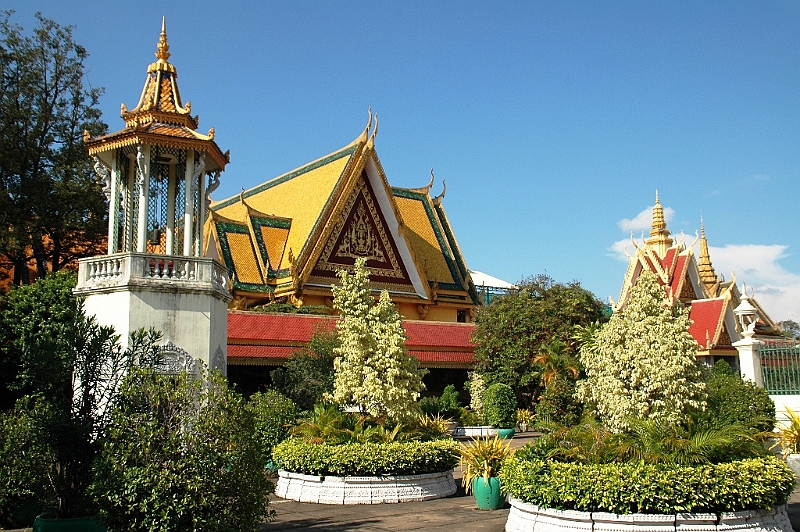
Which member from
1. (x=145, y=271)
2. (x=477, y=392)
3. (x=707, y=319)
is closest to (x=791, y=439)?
(x=145, y=271)

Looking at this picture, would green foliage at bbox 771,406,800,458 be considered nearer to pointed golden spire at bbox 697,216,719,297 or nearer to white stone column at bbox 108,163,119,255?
white stone column at bbox 108,163,119,255

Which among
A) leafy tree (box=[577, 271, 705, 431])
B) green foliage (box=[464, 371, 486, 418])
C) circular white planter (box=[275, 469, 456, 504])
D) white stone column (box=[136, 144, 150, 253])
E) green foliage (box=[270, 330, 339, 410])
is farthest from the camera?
green foliage (box=[464, 371, 486, 418])

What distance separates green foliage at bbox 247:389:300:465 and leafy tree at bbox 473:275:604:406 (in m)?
11.4

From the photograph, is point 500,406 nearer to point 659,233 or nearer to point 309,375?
point 309,375

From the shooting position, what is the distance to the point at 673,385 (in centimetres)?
994

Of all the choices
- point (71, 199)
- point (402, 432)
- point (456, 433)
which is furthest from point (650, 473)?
point (71, 199)

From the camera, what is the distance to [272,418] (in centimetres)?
1452

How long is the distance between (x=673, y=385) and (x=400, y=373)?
4276 millimetres

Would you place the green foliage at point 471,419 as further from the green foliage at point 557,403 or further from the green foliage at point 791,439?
the green foliage at point 791,439

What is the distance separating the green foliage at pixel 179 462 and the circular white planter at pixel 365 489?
4115 millimetres

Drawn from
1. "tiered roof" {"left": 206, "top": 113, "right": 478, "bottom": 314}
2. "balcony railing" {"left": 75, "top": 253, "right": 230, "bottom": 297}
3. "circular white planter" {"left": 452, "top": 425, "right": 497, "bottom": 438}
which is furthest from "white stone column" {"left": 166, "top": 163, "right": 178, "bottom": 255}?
"tiered roof" {"left": 206, "top": 113, "right": 478, "bottom": 314}

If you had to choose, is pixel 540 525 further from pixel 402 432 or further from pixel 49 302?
pixel 49 302

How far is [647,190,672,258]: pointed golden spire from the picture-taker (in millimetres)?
36656

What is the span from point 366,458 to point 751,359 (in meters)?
9.79
